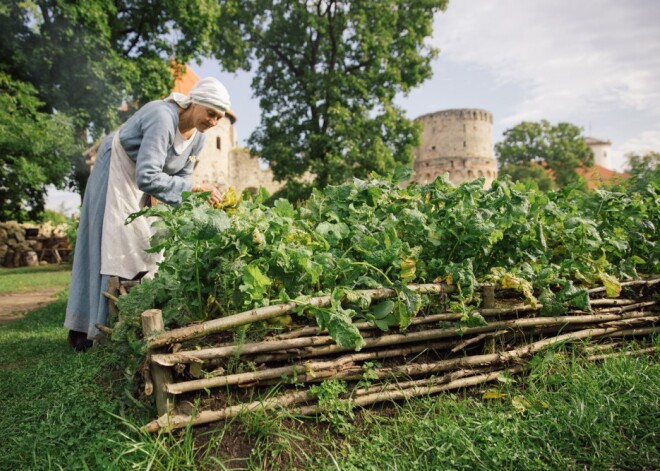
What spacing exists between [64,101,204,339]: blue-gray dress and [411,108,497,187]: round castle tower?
31.8 m

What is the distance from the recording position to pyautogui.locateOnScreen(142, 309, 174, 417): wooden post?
5.55 feet

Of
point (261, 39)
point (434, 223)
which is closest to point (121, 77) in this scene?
point (261, 39)

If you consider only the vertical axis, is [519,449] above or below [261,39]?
below

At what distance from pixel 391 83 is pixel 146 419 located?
17.7 meters

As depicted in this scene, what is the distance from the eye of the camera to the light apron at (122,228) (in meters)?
2.83

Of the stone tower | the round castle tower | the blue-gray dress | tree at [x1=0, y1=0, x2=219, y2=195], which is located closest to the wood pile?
tree at [x1=0, y1=0, x2=219, y2=195]

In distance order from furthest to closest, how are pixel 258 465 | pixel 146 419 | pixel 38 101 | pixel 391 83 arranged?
pixel 391 83 < pixel 38 101 < pixel 146 419 < pixel 258 465

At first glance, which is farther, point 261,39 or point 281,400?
point 261,39

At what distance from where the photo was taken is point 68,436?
1.86 m

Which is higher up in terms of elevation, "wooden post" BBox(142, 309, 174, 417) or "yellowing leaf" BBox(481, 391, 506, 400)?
"wooden post" BBox(142, 309, 174, 417)

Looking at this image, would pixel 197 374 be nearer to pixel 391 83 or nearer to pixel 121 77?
pixel 121 77

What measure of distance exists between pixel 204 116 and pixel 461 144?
33408mm

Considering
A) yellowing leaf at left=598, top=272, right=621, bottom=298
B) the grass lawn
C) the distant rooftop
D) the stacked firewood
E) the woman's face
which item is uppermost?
the distant rooftop

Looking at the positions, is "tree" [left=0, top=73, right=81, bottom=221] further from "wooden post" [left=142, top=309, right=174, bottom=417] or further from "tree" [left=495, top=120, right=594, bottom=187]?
"tree" [left=495, top=120, right=594, bottom=187]
